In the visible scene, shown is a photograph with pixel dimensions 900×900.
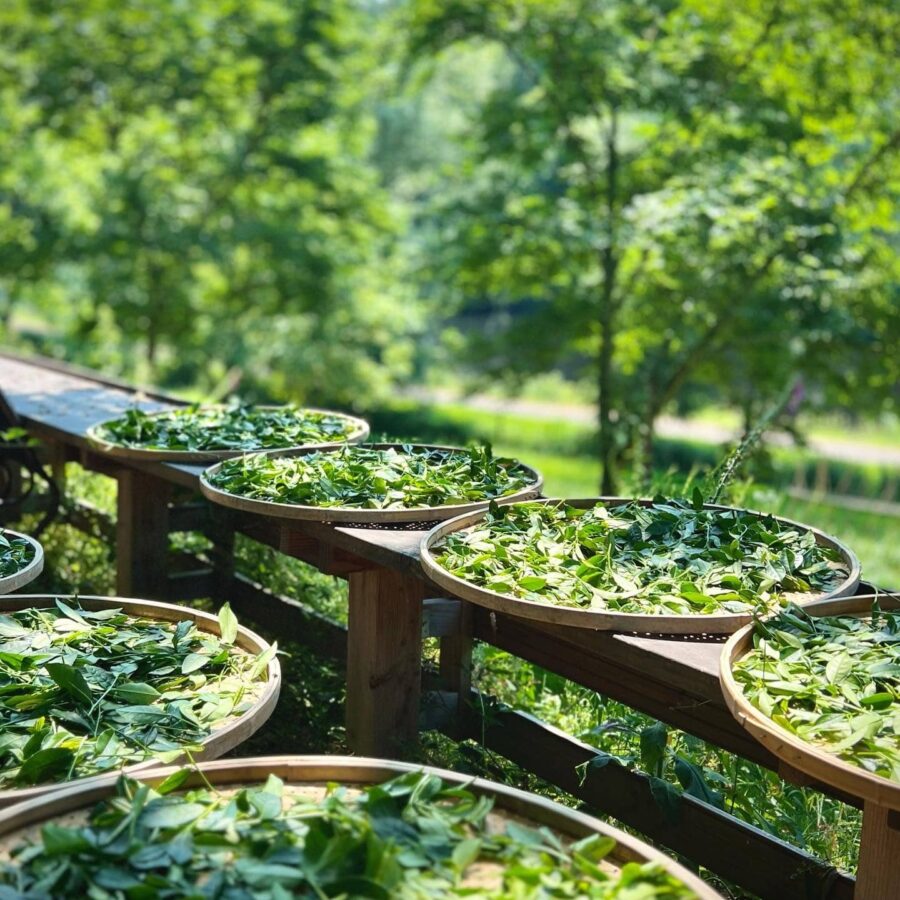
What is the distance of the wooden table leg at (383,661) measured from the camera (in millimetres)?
2617

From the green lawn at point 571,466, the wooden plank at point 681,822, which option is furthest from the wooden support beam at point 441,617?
the green lawn at point 571,466

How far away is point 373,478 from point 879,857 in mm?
1416

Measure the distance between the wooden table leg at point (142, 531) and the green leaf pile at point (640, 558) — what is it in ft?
5.40

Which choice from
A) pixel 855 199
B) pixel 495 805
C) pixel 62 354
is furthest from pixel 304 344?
pixel 495 805

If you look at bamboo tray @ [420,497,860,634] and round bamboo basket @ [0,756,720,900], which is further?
bamboo tray @ [420,497,860,634]

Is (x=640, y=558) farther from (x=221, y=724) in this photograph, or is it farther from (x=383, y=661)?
(x=221, y=724)

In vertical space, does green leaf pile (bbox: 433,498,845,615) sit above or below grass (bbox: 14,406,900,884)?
above

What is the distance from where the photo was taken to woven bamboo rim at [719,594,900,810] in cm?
139

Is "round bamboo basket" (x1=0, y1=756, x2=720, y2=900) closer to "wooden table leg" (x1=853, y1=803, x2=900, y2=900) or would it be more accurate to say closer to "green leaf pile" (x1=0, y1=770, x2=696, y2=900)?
"green leaf pile" (x1=0, y1=770, x2=696, y2=900)

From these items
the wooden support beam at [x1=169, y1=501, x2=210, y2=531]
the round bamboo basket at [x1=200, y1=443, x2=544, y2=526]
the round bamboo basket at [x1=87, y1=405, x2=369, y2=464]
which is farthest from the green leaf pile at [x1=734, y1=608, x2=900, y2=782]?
the wooden support beam at [x1=169, y1=501, x2=210, y2=531]

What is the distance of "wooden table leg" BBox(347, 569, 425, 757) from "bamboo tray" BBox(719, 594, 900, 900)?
3.23 feet

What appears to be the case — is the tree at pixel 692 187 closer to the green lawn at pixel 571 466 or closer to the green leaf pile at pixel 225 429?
the green lawn at pixel 571 466

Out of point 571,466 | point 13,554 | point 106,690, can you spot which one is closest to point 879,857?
point 106,690

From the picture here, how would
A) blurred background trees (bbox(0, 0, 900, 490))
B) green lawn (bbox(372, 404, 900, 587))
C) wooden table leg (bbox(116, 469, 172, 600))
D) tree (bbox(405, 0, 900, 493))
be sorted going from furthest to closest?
green lawn (bbox(372, 404, 900, 587)) < blurred background trees (bbox(0, 0, 900, 490)) < tree (bbox(405, 0, 900, 493)) < wooden table leg (bbox(116, 469, 172, 600))
